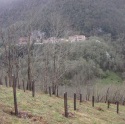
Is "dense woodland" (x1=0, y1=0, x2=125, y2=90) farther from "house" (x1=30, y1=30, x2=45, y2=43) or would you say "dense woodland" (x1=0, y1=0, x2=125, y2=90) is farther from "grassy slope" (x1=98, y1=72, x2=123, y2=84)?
"house" (x1=30, y1=30, x2=45, y2=43)

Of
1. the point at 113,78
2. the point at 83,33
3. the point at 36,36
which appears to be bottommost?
the point at 113,78

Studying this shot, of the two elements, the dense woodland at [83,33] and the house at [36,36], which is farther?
the dense woodland at [83,33]

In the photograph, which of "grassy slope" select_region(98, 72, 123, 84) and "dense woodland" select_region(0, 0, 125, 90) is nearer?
"dense woodland" select_region(0, 0, 125, 90)

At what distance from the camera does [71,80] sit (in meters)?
65.2

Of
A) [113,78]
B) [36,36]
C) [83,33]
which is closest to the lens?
[36,36]

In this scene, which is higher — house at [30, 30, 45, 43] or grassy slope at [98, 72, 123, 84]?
house at [30, 30, 45, 43]

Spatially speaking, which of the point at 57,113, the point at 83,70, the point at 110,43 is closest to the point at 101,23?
the point at 110,43

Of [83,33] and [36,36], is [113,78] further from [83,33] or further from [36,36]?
[36,36]

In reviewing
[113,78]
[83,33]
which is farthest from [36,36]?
[83,33]

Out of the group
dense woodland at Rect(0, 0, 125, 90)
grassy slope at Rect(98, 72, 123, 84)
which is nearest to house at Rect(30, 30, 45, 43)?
dense woodland at Rect(0, 0, 125, 90)

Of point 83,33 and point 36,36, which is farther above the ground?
point 83,33

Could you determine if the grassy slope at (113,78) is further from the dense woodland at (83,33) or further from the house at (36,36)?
the house at (36,36)

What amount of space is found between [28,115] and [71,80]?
170 ft

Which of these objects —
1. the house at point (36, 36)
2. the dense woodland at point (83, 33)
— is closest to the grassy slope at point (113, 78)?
the dense woodland at point (83, 33)
